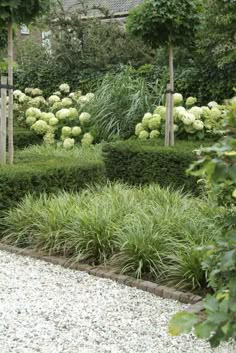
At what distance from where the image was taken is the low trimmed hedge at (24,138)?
35.8 feet

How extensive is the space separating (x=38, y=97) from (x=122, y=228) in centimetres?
815

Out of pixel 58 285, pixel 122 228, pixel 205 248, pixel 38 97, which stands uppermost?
pixel 38 97

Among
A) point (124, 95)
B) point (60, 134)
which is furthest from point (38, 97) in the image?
point (124, 95)

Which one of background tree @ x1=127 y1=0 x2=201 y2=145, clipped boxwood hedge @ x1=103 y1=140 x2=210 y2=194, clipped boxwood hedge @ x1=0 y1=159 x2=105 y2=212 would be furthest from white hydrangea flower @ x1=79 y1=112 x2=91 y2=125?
clipped boxwood hedge @ x1=0 y1=159 x2=105 y2=212

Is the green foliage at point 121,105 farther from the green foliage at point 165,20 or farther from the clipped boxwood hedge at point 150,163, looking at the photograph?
the green foliage at point 165,20

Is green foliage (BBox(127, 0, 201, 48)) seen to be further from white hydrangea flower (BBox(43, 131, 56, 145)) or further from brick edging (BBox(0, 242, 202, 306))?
brick edging (BBox(0, 242, 202, 306))

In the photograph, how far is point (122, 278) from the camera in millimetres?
4574

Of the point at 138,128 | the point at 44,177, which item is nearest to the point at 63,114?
the point at 138,128

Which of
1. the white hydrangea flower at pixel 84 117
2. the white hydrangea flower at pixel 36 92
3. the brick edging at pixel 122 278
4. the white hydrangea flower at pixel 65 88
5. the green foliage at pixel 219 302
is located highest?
the white hydrangea flower at pixel 65 88

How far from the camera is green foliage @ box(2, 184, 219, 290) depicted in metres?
4.66

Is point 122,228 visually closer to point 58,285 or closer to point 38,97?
point 58,285

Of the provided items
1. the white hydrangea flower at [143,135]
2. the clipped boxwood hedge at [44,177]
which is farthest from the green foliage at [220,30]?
the clipped boxwood hedge at [44,177]

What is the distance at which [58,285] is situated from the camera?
4.52 meters

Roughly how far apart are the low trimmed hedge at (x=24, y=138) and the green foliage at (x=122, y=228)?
187 inches
